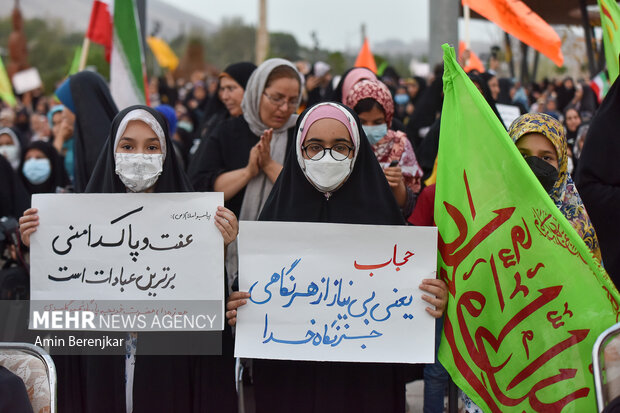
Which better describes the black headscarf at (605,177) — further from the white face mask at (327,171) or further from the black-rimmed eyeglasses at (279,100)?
the black-rimmed eyeglasses at (279,100)

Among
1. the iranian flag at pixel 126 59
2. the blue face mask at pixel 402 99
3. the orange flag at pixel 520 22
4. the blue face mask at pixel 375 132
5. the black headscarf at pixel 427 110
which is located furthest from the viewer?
the blue face mask at pixel 402 99

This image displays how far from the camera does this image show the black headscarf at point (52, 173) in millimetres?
6039

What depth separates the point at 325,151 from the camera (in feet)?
9.43

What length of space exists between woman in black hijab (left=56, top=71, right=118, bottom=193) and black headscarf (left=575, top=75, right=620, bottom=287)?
2780mm

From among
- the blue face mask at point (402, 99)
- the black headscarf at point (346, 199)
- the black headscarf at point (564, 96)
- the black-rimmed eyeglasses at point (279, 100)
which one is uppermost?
the black headscarf at point (564, 96)

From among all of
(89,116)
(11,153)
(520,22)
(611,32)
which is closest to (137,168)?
(89,116)

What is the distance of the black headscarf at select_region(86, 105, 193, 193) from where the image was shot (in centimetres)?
309

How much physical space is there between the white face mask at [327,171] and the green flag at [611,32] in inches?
77.6

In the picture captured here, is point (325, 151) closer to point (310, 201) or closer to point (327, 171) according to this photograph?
point (327, 171)

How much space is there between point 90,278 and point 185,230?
42 cm

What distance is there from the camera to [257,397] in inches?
116

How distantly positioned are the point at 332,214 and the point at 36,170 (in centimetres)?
384

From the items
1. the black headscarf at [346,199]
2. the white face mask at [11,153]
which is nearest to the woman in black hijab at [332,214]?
the black headscarf at [346,199]

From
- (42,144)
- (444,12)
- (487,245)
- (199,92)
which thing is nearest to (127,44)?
(42,144)
